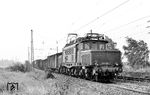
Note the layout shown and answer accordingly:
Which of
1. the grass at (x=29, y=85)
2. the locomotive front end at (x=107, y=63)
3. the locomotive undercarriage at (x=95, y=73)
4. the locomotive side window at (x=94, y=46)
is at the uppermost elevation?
the locomotive side window at (x=94, y=46)

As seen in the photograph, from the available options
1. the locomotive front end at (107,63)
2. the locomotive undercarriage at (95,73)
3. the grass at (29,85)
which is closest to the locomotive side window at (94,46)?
the locomotive undercarriage at (95,73)

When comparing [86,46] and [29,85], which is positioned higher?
[86,46]

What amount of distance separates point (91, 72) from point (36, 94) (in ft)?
33.1

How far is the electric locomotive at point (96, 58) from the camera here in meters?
19.5

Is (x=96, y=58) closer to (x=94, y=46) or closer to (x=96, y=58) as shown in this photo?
(x=96, y=58)

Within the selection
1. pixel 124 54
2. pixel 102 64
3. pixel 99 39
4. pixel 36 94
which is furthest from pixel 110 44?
pixel 124 54

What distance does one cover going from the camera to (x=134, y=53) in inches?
2018

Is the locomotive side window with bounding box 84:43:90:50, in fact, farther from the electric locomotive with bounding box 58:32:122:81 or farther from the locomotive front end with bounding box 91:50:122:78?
the locomotive front end with bounding box 91:50:122:78

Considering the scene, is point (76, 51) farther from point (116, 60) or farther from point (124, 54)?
point (124, 54)

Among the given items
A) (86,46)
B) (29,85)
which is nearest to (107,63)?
(86,46)

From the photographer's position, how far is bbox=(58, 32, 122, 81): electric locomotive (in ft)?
63.8

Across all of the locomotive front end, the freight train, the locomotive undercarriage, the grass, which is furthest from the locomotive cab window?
the grass

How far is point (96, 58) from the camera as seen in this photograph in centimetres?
1970

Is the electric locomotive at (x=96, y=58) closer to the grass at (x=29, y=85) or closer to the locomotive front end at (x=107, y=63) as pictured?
the locomotive front end at (x=107, y=63)
